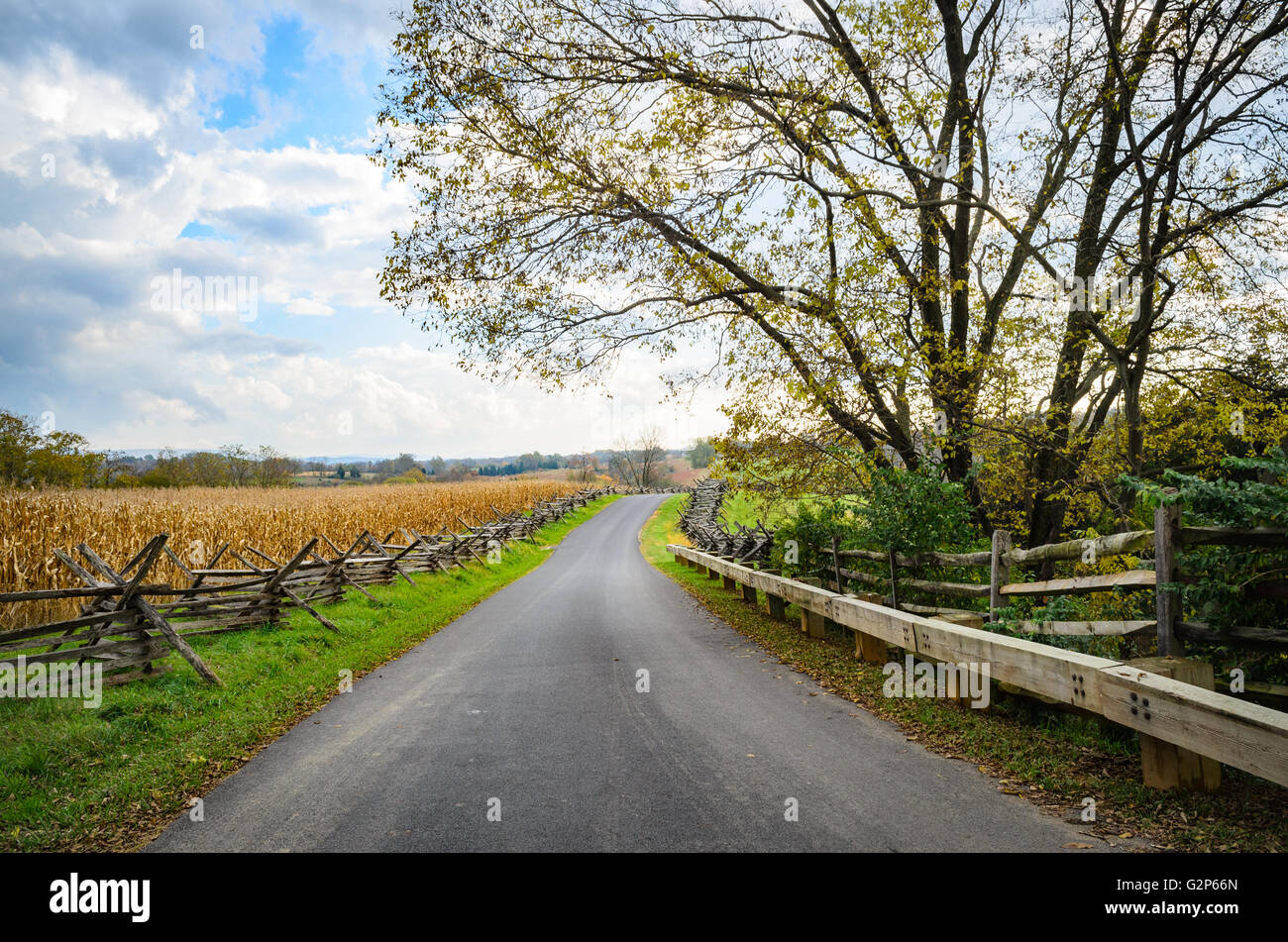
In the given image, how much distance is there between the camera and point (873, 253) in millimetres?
10602

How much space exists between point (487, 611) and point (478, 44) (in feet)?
32.3

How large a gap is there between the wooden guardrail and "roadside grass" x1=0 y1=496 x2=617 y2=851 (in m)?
6.24

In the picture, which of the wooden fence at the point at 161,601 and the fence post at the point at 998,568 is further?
the wooden fence at the point at 161,601

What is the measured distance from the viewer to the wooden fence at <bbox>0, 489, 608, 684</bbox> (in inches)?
277

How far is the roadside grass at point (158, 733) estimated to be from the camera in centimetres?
443

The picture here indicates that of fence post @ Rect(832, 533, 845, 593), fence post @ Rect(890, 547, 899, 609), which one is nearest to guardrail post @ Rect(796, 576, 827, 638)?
fence post @ Rect(832, 533, 845, 593)

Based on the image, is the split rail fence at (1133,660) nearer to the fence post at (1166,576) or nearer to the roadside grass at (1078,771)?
the fence post at (1166,576)

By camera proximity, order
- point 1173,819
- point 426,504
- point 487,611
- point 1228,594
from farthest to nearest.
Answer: point 426,504
point 487,611
point 1228,594
point 1173,819

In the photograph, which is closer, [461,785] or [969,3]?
[461,785]

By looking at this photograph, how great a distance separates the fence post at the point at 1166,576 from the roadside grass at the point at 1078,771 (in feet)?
2.69

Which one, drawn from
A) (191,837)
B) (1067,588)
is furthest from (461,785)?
(1067,588)

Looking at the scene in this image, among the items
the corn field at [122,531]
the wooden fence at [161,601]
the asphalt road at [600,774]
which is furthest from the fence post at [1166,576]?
the corn field at [122,531]

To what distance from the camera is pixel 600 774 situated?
188 inches
